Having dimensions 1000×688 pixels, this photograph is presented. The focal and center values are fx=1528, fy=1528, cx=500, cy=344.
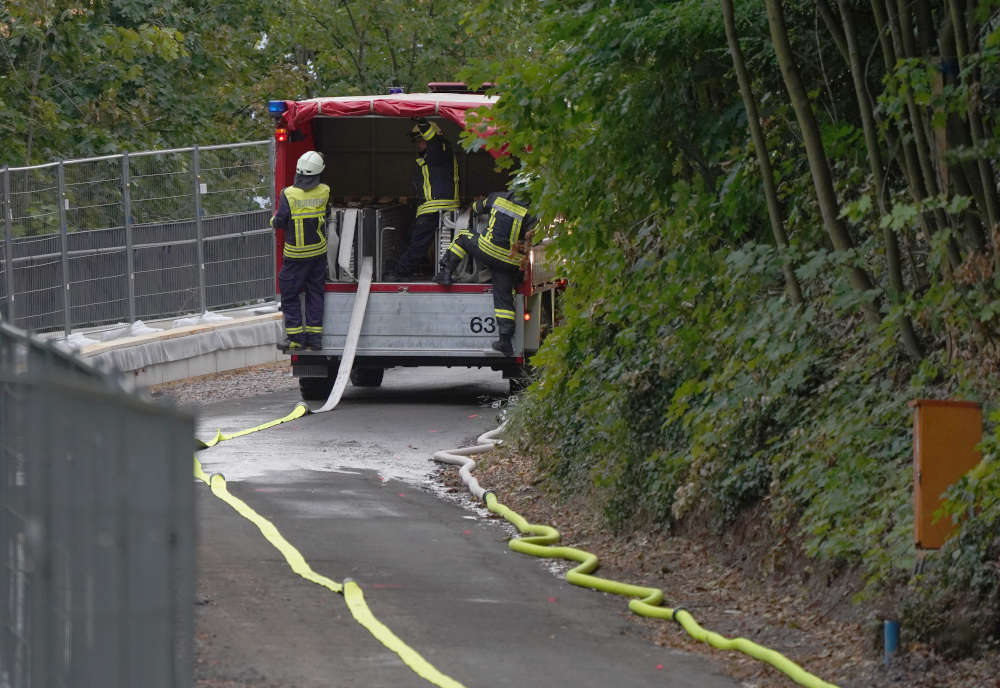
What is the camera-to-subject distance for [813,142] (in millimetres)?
7328

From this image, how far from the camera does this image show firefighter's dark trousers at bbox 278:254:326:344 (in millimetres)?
14961

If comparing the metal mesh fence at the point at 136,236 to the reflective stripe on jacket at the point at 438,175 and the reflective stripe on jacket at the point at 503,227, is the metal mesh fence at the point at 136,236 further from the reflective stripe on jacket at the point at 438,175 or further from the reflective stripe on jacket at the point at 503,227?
the reflective stripe on jacket at the point at 503,227

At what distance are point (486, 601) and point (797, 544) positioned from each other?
1.49 metres

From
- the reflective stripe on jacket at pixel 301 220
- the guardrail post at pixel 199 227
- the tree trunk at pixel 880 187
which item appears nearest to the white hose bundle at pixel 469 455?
the reflective stripe on jacket at pixel 301 220

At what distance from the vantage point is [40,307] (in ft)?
55.5

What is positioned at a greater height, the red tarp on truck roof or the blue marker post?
the red tarp on truck roof

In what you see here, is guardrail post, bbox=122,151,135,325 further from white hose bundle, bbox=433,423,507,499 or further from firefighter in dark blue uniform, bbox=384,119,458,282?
white hose bundle, bbox=433,423,507,499

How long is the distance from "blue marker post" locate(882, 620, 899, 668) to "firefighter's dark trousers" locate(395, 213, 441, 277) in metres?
10.7

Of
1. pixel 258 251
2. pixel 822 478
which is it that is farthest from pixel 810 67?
pixel 258 251

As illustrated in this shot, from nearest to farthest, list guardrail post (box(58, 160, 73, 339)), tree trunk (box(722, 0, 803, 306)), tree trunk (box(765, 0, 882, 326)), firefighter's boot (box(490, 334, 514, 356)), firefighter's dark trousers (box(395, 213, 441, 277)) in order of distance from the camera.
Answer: tree trunk (box(765, 0, 882, 326)) → tree trunk (box(722, 0, 803, 306)) → firefighter's boot (box(490, 334, 514, 356)) → firefighter's dark trousers (box(395, 213, 441, 277)) → guardrail post (box(58, 160, 73, 339))

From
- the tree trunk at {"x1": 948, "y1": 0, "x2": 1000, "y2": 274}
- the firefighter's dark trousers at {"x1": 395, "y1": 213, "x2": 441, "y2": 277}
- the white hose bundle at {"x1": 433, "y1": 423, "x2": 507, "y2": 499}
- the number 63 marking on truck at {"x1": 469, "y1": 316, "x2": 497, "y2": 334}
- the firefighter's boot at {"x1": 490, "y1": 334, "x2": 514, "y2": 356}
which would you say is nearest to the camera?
the tree trunk at {"x1": 948, "y1": 0, "x2": 1000, "y2": 274}

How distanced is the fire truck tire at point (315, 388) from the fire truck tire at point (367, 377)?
1.15 metres

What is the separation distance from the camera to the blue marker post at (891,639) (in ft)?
18.9

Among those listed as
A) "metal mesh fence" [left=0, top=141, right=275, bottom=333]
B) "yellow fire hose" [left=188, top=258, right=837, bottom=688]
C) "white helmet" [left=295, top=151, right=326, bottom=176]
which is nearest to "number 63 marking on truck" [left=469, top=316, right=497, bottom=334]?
"white helmet" [left=295, top=151, right=326, bottom=176]
